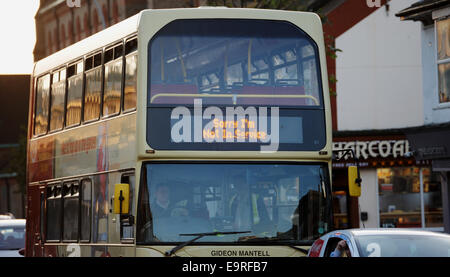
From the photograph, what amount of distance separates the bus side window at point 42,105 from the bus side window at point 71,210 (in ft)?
6.72

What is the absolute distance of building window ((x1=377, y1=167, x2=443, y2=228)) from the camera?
3500cm

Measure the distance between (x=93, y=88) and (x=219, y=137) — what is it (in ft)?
10.3

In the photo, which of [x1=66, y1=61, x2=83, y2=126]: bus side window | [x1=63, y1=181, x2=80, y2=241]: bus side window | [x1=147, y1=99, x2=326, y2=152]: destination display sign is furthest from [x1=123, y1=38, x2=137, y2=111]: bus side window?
[x1=63, y1=181, x2=80, y2=241]: bus side window

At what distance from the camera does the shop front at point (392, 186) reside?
35.1 meters

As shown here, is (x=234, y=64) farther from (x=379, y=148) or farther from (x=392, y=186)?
(x=392, y=186)

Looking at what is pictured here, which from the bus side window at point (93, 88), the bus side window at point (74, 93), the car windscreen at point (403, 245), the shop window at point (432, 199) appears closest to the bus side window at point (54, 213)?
the bus side window at point (74, 93)

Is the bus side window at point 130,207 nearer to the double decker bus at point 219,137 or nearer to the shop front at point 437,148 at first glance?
the double decker bus at point 219,137

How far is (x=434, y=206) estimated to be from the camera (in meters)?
35.1

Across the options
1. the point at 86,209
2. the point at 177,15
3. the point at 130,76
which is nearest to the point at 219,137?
the point at 130,76

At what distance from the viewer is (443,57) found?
2759 centimetres
